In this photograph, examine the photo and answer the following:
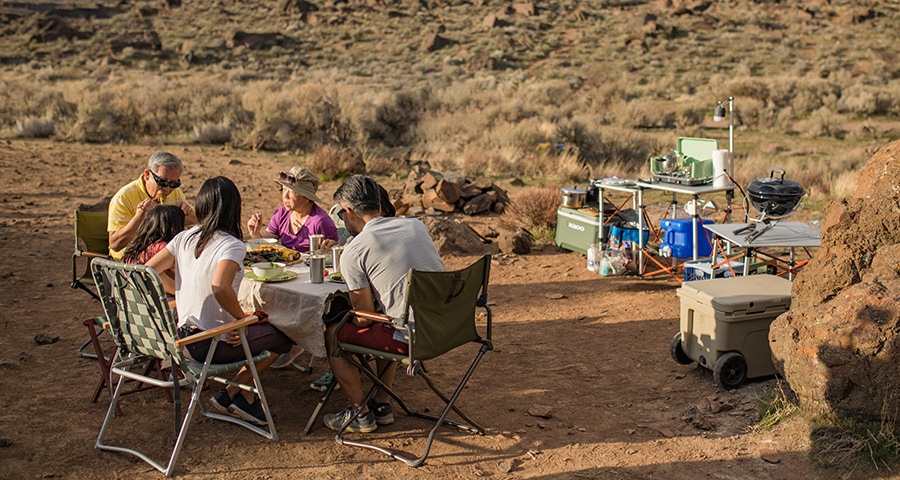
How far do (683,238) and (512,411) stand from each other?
11.0 feet

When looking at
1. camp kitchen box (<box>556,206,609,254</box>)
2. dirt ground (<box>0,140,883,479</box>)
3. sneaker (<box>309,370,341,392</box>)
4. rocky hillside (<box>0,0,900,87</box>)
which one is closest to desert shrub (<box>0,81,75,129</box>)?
rocky hillside (<box>0,0,900,87</box>)

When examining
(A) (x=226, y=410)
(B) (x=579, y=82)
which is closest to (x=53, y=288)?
(A) (x=226, y=410)

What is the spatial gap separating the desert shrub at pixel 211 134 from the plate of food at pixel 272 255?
44.4ft

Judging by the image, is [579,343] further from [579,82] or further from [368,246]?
[579,82]

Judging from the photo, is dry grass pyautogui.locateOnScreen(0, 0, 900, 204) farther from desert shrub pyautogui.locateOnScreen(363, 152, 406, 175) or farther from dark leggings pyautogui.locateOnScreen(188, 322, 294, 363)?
dark leggings pyautogui.locateOnScreen(188, 322, 294, 363)

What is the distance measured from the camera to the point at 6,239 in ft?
30.1

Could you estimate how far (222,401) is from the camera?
4656 millimetres

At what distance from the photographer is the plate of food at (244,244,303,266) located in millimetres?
5133

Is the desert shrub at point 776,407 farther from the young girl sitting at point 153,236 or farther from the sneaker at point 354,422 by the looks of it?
the young girl sitting at point 153,236

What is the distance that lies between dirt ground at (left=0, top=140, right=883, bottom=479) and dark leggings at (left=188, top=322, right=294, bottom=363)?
446 mm

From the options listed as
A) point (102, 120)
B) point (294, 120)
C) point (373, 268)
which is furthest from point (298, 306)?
point (102, 120)

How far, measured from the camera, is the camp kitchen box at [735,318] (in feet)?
16.4

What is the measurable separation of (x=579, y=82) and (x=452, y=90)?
908 centimetres

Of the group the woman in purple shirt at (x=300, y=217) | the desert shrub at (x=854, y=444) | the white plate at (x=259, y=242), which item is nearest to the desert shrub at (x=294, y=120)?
the woman in purple shirt at (x=300, y=217)
